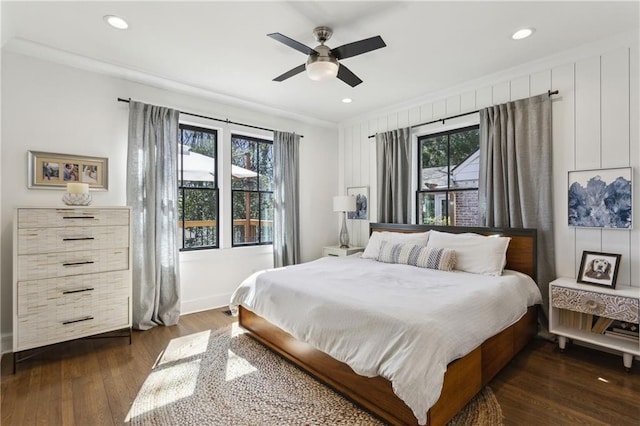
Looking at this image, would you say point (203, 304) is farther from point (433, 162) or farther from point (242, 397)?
point (433, 162)

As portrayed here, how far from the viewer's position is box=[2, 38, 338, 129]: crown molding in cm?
278

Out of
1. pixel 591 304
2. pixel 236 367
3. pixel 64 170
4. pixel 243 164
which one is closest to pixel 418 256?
pixel 591 304

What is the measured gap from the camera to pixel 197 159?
403 centimetres

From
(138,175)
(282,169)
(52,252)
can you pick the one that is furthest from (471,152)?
(52,252)

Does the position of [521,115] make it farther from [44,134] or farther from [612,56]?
[44,134]

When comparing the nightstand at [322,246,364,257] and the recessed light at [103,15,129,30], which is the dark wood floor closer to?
the nightstand at [322,246,364,257]

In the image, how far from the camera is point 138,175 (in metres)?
3.36

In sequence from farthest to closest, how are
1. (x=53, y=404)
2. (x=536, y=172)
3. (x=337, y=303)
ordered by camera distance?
(x=536, y=172) < (x=337, y=303) < (x=53, y=404)

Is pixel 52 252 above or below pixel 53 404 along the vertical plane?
above

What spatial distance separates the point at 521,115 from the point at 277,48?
2.60 meters

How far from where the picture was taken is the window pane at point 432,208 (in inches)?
162

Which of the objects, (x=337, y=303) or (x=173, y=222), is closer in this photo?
(x=337, y=303)

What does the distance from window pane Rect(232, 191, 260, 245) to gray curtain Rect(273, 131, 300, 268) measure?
0.30 meters

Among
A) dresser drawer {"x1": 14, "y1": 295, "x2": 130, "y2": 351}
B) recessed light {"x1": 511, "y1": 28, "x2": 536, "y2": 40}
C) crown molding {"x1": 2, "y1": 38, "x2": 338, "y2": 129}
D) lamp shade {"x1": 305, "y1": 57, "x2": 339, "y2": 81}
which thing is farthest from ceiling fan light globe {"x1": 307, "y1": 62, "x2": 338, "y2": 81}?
dresser drawer {"x1": 14, "y1": 295, "x2": 130, "y2": 351}
